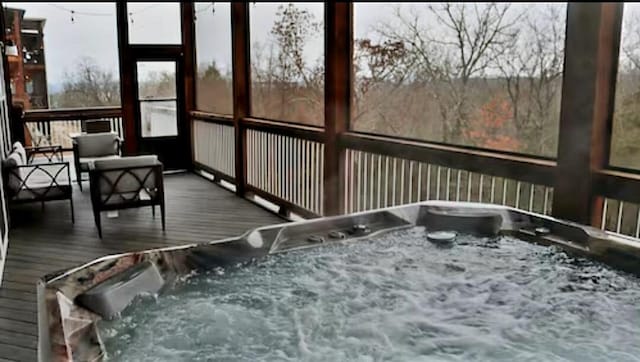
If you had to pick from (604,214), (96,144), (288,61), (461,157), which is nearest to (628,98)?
(604,214)

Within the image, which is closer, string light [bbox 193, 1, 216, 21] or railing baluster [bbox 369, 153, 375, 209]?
railing baluster [bbox 369, 153, 375, 209]

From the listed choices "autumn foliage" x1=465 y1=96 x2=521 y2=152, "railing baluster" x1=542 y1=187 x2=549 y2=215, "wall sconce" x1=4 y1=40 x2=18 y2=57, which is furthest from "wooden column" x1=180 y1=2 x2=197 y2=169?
→ "railing baluster" x1=542 y1=187 x2=549 y2=215

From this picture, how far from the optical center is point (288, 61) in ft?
19.2

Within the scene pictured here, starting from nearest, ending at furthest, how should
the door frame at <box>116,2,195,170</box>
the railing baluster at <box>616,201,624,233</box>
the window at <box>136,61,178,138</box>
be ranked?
the railing baluster at <box>616,201,624,233</box>, the door frame at <box>116,2,195,170</box>, the window at <box>136,61,178,138</box>

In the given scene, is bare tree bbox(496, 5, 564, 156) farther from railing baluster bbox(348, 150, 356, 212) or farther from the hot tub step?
the hot tub step

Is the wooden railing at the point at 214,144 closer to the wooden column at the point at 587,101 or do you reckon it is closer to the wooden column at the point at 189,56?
the wooden column at the point at 189,56

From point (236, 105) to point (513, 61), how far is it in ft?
12.6

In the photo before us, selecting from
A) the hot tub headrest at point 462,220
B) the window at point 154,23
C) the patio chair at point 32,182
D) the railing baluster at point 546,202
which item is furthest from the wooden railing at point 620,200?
the window at point 154,23

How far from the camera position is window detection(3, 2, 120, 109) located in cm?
781

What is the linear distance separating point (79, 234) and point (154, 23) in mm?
4306

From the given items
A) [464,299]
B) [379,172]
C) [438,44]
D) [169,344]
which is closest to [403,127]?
[379,172]

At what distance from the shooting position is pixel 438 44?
4.18 m

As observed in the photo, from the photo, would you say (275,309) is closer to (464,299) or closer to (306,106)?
(464,299)

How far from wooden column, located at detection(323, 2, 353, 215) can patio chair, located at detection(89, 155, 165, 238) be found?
→ 5.44 feet
